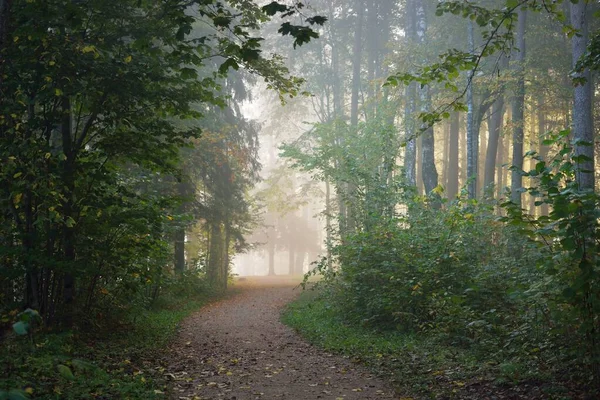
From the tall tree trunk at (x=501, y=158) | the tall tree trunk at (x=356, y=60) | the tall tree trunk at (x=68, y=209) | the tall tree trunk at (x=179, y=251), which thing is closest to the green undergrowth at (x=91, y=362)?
the tall tree trunk at (x=68, y=209)

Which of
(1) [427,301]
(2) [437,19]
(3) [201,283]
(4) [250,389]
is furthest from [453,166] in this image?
(4) [250,389]

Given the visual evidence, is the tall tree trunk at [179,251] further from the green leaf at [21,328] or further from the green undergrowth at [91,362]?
the green leaf at [21,328]

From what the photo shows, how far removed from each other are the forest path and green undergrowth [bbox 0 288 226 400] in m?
0.36

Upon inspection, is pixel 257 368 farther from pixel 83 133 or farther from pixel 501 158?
pixel 501 158

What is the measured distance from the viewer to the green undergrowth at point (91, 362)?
5031 mm

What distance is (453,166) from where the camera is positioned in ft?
80.2

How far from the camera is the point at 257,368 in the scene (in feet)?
25.7

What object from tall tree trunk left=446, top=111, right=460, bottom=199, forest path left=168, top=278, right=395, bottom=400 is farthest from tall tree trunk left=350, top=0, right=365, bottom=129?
forest path left=168, top=278, right=395, bottom=400

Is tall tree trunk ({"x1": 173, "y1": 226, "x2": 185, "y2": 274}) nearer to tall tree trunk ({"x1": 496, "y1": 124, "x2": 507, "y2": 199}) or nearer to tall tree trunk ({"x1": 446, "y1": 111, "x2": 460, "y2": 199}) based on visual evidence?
tall tree trunk ({"x1": 446, "y1": 111, "x2": 460, "y2": 199})

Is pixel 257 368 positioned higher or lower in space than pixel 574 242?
lower

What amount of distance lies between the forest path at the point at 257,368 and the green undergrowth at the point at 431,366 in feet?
1.04

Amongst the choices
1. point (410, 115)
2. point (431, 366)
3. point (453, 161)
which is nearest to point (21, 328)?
point (431, 366)

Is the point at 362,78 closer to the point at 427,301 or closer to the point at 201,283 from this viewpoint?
the point at 201,283

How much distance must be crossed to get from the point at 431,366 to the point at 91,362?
4.60 metres
